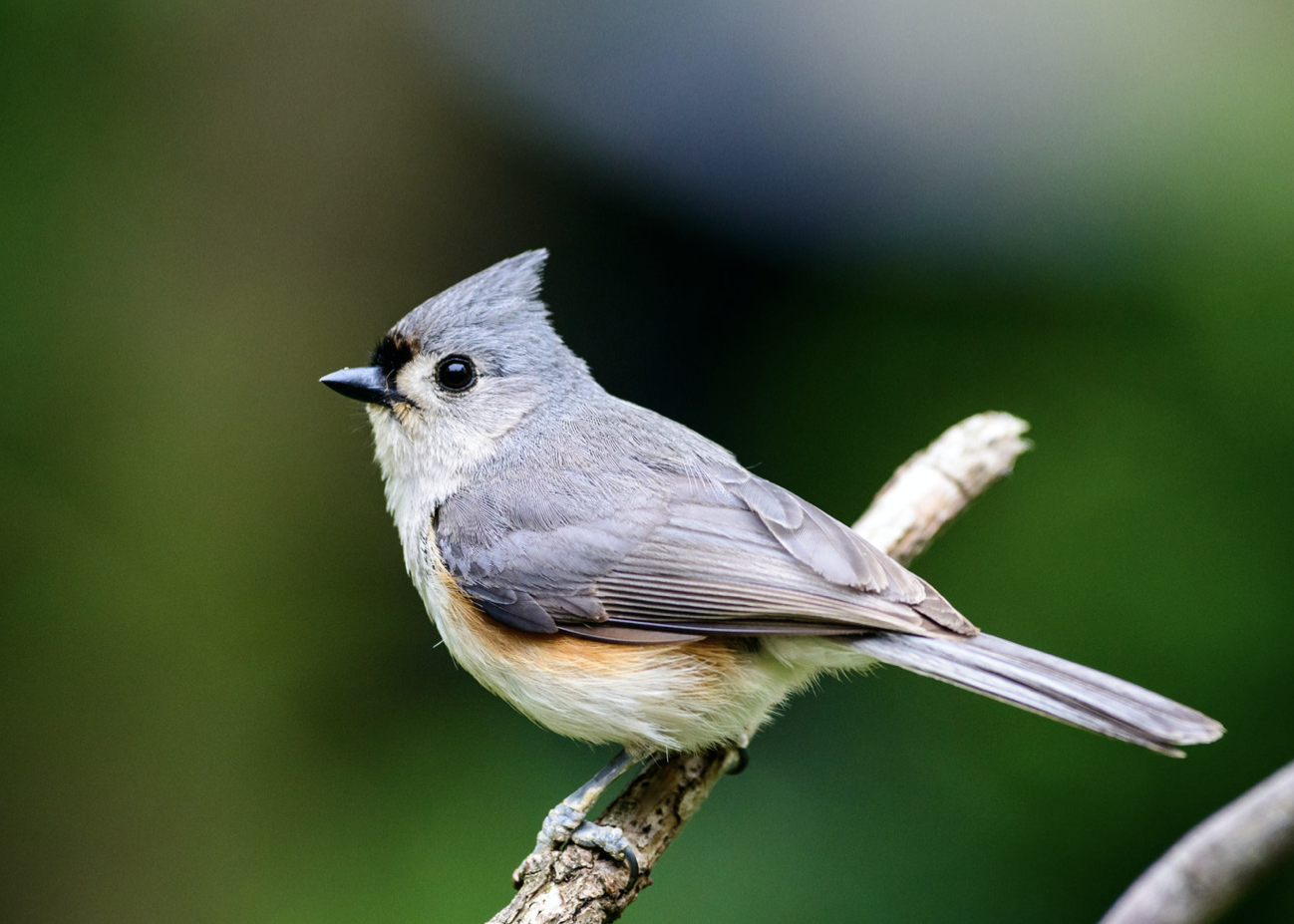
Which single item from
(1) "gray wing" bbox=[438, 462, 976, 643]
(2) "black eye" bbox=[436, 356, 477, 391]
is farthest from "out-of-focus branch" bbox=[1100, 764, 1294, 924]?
(2) "black eye" bbox=[436, 356, 477, 391]

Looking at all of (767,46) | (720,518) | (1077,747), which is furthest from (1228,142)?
(720,518)

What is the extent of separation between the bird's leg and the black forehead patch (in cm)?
120

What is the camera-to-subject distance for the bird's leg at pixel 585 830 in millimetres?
2379

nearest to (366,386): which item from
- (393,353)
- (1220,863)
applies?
(393,353)

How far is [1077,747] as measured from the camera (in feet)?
11.2

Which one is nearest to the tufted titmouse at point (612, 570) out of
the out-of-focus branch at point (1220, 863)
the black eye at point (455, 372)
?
the black eye at point (455, 372)

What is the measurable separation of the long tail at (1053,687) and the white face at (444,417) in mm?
1139

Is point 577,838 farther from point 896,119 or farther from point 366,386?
point 896,119

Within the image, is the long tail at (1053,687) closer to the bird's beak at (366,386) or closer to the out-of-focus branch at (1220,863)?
the out-of-focus branch at (1220,863)

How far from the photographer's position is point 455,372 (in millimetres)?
2957

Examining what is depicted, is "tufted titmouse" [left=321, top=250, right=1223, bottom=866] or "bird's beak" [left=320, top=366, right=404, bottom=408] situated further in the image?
"bird's beak" [left=320, top=366, right=404, bottom=408]

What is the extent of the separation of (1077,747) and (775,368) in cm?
164

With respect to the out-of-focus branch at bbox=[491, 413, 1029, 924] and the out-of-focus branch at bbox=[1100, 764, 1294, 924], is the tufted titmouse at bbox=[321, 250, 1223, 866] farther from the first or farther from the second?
the out-of-focus branch at bbox=[1100, 764, 1294, 924]

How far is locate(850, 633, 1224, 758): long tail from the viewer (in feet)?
6.35
